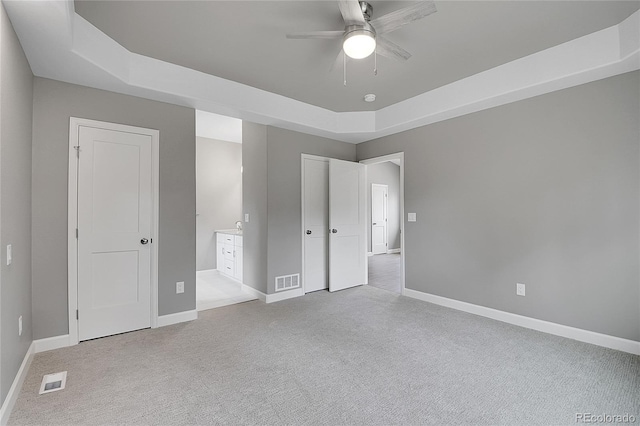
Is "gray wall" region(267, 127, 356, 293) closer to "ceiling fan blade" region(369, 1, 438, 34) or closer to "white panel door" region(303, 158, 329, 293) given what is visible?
"white panel door" region(303, 158, 329, 293)

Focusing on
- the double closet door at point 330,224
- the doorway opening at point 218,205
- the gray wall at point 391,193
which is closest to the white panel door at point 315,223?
the double closet door at point 330,224

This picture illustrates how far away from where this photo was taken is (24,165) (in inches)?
92.1

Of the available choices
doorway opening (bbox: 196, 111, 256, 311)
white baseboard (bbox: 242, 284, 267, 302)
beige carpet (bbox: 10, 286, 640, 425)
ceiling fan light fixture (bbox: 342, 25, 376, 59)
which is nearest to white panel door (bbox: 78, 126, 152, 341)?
beige carpet (bbox: 10, 286, 640, 425)

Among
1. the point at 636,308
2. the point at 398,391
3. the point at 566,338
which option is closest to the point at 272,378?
the point at 398,391

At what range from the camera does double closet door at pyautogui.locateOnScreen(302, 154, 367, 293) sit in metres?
4.54

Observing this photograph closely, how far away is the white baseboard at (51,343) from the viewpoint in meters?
2.60

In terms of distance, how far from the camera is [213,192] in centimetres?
608

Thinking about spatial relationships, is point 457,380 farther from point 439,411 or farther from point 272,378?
point 272,378

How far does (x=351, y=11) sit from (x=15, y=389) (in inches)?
131

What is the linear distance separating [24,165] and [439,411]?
3531 millimetres

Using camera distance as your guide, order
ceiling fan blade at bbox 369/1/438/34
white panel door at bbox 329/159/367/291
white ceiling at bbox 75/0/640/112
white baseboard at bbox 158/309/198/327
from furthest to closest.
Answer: white panel door at bbox 329/159/367/291 < white baseboard at bbox 158/309/198/327 < white ceiling at bbox 75/0/640/112 < ceiling fan blade at bbox 369/1/438/34

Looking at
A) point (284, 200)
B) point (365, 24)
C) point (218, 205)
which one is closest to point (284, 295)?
point (284, 200)

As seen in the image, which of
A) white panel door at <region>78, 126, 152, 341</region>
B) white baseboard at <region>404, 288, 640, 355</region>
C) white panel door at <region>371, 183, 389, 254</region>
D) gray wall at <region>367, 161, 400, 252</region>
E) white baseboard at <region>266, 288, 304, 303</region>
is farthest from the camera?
gray wall at <region>367, 161, 400, 252</region>
